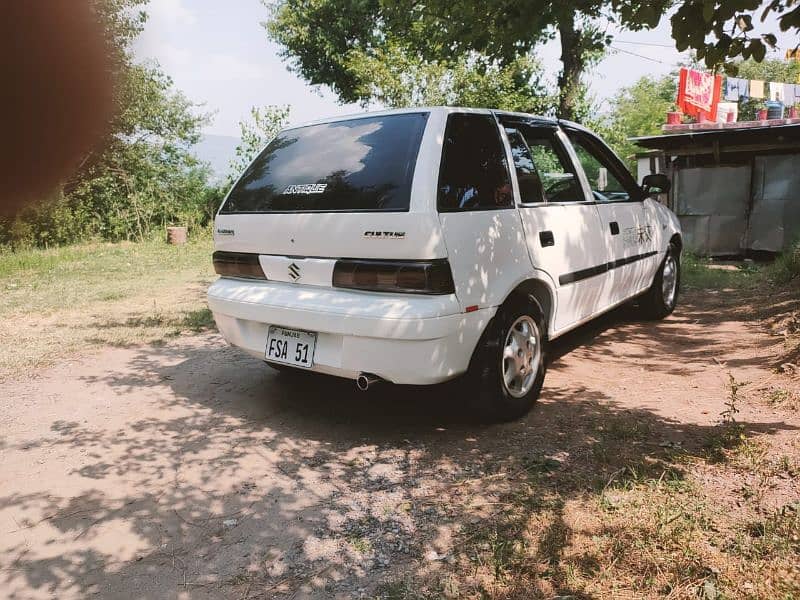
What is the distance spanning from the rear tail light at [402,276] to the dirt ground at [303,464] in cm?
89

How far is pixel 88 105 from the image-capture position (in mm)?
14391

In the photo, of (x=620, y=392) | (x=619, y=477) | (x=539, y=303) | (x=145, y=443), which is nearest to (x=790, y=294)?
(x=620, y=392)

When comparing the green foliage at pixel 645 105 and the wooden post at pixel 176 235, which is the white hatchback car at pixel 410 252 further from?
the green foliage at pixel 645 105

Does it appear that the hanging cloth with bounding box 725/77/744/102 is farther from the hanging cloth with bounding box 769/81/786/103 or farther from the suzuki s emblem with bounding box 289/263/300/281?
the suzuki s emblem with bounding box 289/263/300/281

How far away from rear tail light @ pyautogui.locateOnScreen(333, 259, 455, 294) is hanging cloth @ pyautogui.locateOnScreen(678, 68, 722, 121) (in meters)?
16.2

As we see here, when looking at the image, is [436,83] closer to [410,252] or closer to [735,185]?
[735,185]

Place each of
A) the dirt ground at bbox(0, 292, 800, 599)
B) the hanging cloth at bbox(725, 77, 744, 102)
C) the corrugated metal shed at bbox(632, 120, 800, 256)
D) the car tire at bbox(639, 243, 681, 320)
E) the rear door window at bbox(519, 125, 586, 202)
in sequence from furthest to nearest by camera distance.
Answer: the hanging cloth at bbox(725, 77, 744, 102) → the corrugated metal shed at bbox(632, 120, 800, 256) → the car tire at bbox(639, 243, 681, 320) → the rear door window at bbox(519, 125, 586, 202) → the dirt ground at bbox(0, 292, 800, 599)

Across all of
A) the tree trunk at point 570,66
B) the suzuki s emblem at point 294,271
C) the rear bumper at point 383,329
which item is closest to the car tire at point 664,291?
the rear bumper at point 383,329

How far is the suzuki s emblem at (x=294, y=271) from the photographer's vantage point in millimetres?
3518

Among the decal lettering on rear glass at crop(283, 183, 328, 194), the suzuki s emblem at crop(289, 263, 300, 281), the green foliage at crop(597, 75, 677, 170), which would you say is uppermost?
the green foliage at crop(597, 75, 677, 170)

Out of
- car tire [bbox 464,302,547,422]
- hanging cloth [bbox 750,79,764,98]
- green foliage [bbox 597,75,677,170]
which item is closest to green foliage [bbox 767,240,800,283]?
car tire [bbox 464,302,547,422]

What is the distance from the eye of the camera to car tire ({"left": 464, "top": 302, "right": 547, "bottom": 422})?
11.3 ft

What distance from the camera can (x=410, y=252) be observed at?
308 centimetres

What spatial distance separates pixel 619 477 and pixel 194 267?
31.8ft
